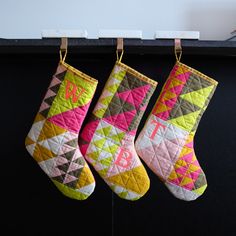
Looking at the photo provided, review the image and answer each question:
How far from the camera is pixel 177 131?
79cm

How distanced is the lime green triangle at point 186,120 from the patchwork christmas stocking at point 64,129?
0.84 ft

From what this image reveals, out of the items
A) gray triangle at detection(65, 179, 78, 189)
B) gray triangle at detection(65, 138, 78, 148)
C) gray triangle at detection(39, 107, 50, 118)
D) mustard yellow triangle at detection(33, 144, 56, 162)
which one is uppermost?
gray triangle at detection(39, 107, 50, 118)

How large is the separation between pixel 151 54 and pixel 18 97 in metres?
0.43

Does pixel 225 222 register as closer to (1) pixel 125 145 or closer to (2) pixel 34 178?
(1) pixel 125 145

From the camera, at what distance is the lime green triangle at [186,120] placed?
79 cm

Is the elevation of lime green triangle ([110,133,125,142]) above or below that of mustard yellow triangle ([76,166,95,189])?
above
